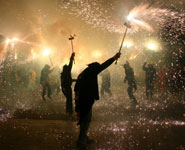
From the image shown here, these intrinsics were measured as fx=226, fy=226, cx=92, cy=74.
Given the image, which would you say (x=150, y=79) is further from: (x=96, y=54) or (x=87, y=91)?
(x=96, y=54)

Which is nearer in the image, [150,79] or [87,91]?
[87,91]

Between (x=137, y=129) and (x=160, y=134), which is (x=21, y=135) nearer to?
(x=137, y=129)

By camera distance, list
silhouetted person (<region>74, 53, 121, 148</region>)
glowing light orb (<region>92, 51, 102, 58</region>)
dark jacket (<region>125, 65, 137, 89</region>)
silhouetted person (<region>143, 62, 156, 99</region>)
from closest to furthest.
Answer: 1. silhouetted person (<region>74, 53, 121, 148</region>)
2. dark jacket (<region>125, 65, 137, 89</region>)
3. silhouetted person (<region>143, 62, 156, 99</region>)
4. glowing light orb (<region>92, 51, 102, 58</region>)

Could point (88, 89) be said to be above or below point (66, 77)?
above

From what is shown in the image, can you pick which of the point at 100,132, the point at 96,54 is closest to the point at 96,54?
the point at 96,54

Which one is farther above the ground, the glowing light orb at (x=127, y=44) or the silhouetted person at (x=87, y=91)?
the glowing light orb at (x=127, y=44)

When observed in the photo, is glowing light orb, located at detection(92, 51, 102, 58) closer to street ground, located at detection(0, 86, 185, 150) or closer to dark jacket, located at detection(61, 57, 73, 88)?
dark jacket, located at detection(61, 57, 73, 88)

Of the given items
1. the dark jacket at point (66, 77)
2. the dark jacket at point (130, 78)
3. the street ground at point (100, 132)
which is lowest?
the street ground at point (100, 132)

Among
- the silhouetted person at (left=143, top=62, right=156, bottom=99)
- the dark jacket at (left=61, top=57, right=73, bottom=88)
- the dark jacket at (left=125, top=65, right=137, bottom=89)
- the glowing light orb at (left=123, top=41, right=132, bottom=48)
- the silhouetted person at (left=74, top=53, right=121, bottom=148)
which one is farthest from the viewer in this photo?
the glowing light orb at (left=123, top=41, right=132, bottom=48)

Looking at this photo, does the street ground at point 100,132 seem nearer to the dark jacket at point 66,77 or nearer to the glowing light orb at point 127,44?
the dark jacket at point 66,77

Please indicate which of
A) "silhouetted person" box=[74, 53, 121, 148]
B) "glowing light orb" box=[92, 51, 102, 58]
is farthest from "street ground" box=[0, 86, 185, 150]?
"glowing light orb" box=[92, 51, 102, 58]

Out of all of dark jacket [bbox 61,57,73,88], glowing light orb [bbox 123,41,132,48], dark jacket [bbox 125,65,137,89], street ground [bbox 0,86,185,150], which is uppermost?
glowing light orb [bbox 123,41,132,48]

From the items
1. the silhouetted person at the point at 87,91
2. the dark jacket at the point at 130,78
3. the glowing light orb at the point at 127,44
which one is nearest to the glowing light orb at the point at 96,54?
the glowing light orb at the point at 127,44

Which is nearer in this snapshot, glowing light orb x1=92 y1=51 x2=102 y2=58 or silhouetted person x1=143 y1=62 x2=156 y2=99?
silhouetted person x1=143 y1=62 x2=156 y2=99
